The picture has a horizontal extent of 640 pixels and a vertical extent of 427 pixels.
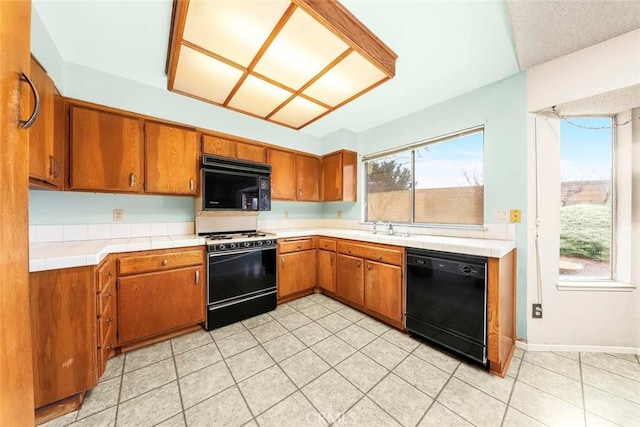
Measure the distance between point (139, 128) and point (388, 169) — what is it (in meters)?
2.96

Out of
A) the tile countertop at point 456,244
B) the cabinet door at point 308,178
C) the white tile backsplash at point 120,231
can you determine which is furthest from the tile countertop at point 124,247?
the cabinet door at point 308,178

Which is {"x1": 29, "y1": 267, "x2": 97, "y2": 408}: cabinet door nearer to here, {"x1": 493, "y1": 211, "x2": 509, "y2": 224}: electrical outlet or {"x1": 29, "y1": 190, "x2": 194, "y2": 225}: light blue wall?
{"x1": 29, "y1": 190, "x2": 194, "y2": 225}: light blue wall

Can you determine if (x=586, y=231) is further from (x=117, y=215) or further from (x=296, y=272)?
(x=117, y=215)

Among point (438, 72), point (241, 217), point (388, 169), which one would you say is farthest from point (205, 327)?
point (438, 72)

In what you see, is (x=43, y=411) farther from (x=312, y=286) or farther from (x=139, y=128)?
(x=312, y=286)

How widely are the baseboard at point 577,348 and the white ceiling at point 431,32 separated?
2.43 metres

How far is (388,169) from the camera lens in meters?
3.28

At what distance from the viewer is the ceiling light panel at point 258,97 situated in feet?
7.36

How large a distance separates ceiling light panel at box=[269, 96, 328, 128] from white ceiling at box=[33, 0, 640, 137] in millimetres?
861

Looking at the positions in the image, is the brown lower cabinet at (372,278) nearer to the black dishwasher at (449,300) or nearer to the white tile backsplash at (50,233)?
the black dishwasher at (449,300)

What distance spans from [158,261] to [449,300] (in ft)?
8.40

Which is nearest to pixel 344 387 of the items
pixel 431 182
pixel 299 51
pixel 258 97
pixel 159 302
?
pixel 159 302

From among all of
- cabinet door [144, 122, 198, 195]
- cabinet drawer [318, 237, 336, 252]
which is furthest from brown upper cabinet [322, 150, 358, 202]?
cabinet door [144, 122, 198, 195]

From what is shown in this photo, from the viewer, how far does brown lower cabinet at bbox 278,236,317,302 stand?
288 centimetres
